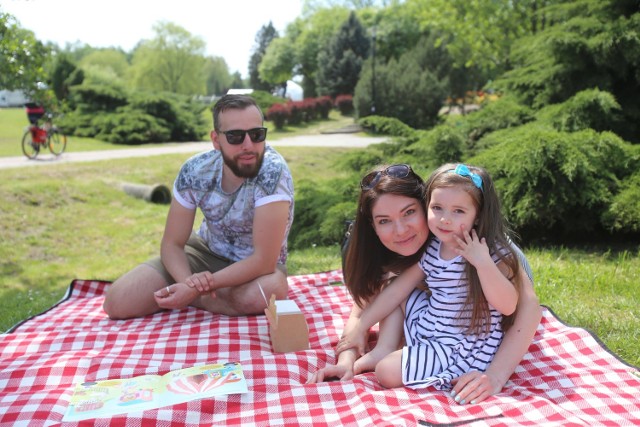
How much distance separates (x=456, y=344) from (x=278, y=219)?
1.39 metres

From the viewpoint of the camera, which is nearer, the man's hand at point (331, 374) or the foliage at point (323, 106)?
the man's hand at point (331, 374)

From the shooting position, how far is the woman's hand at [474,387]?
7.31ft

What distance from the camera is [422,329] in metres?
2.55

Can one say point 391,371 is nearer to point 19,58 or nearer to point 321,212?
point 321,212

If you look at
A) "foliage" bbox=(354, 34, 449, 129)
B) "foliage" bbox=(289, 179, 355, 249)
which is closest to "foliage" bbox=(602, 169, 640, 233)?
"foliage" bbox=(289, 179, 355, 249)

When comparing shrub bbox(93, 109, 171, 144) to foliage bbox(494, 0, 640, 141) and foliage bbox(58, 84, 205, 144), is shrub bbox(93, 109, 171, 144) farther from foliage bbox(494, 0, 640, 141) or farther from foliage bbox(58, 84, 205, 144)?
foliage bbox(494, 0, 640, 141)

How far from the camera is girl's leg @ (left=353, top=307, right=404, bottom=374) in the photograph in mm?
2639

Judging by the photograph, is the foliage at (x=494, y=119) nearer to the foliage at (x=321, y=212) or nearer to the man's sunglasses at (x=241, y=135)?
the foliage at (x=321, y=212)

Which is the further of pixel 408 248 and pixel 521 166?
pixel 521 166

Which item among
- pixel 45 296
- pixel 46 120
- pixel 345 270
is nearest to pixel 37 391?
pixel 345 270

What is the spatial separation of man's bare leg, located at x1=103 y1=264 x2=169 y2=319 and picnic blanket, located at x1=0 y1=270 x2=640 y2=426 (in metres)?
0.07

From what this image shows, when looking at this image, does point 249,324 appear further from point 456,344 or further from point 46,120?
point 46,120

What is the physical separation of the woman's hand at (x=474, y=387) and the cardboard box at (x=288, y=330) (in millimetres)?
890

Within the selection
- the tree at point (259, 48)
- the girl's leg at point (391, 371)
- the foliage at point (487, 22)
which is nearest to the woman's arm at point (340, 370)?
the girl's leg at point (391, 371)
